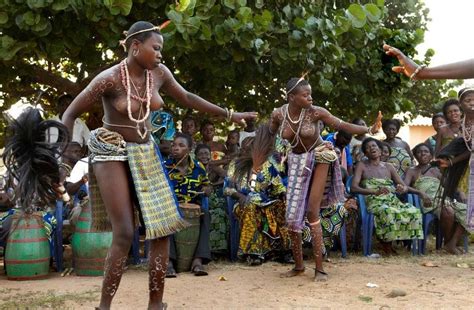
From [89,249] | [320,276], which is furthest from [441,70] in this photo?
[89,249]

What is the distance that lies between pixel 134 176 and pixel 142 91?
59cm

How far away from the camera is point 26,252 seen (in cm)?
606

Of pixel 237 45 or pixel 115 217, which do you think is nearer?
pixel 115 217

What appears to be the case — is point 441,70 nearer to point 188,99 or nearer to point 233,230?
point 188,99

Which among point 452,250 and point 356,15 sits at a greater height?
point 356,15

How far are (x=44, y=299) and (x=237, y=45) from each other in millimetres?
3471

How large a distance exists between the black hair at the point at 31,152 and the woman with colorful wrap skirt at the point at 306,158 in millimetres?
2719

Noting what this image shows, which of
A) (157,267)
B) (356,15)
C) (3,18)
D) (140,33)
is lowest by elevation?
(157,267)

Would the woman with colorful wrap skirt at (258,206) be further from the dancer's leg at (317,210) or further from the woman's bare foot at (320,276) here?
the woman's bare foot at (320,276)

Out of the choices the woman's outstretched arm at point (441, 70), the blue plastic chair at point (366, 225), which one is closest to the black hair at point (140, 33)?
the woman's outstretched arm at point (441, 70)

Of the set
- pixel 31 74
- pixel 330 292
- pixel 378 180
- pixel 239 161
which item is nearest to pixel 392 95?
pixel 378 180

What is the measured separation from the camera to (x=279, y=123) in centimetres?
623

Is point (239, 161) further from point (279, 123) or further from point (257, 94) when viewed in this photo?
point (257, 94)

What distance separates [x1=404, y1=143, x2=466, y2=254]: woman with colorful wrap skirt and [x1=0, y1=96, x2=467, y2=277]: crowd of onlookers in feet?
0.04
